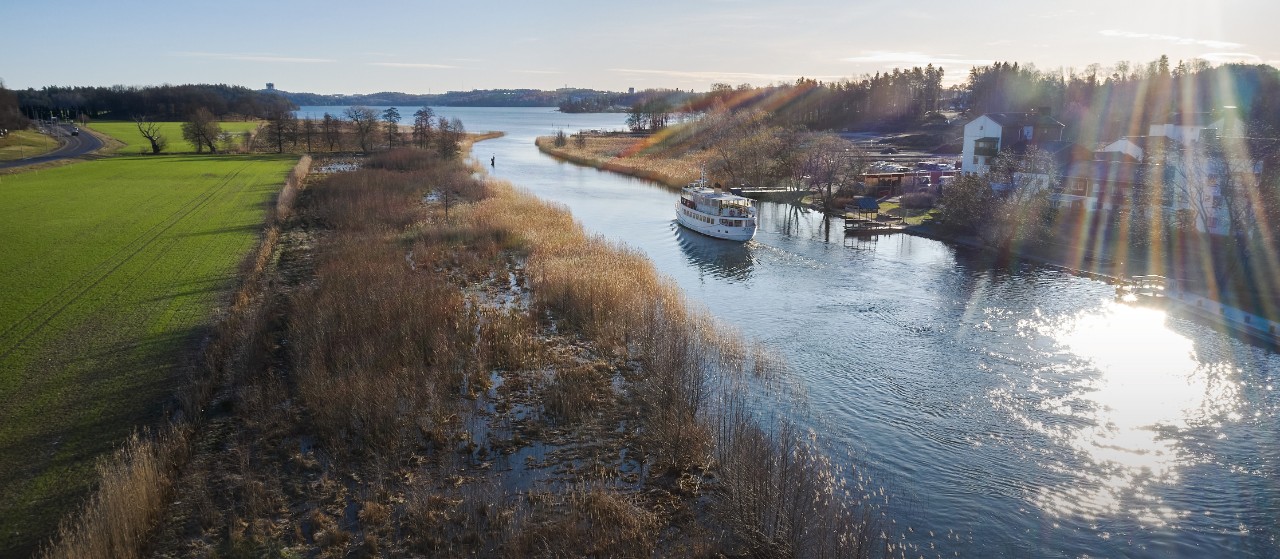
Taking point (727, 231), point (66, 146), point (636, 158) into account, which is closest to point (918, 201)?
point (727, 231)

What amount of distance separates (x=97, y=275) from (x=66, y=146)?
74.5 m

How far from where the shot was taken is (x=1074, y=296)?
30281 millimetres

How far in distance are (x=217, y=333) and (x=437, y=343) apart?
700 centimetres

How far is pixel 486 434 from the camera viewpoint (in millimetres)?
17703

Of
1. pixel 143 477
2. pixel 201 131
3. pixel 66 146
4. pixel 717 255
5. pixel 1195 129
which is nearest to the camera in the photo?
pixel 143 477

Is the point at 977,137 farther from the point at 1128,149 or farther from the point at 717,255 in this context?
the point at 717,255

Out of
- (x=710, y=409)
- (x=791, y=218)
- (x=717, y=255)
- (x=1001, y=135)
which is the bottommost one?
(x=710, y=409)

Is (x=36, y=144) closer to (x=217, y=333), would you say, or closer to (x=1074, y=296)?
(x=217, y=333)

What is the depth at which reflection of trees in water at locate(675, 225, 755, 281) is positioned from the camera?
119ft

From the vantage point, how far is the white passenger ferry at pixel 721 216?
1718 inches

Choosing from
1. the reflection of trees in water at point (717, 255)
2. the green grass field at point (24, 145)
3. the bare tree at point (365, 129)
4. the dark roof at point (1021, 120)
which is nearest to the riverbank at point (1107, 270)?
the reflection of trees in water at point (717, 255)

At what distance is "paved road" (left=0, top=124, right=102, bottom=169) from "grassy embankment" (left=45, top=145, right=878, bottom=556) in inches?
2336

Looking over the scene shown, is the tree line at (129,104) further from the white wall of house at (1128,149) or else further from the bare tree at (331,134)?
the white wall of house at (1128,149)

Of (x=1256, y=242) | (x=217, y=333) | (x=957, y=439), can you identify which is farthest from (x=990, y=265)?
(x=217, y=333)
